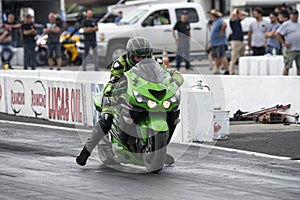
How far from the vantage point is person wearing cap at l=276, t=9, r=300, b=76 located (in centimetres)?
2042

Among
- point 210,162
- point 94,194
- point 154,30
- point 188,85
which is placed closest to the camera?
point 94,194

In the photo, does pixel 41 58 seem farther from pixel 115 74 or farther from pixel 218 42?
pixel 115 74

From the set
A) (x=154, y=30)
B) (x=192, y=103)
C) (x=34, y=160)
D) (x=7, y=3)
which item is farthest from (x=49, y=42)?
(x=34, y=160)

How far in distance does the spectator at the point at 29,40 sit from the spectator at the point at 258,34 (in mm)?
6274

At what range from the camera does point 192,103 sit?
46.7 feet

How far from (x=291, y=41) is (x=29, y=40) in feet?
32.3

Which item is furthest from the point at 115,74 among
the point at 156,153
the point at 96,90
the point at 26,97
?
the point at 26,97

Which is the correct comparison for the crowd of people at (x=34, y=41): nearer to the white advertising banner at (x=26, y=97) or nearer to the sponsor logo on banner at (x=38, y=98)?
the white advertising banner at (x=26, y=97)

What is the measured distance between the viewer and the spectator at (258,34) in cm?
2527

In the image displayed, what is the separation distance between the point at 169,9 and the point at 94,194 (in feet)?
76.5

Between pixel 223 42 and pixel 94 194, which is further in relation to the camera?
pixel 223 42

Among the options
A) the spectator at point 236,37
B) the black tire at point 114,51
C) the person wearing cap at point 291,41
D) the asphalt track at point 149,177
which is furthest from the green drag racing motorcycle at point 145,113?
the black tire at point 114,51

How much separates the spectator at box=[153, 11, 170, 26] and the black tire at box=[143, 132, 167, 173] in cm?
2147

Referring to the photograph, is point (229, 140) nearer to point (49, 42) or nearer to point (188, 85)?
point (188, 85)
